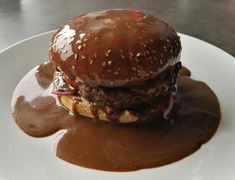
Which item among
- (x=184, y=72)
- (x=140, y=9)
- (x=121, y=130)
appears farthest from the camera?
(x=140, y=9)

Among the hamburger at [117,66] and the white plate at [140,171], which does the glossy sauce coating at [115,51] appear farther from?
the white plate at [140,171]

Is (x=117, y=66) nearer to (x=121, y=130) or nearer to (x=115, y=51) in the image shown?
(x=115, y=51)

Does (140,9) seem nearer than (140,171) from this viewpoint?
No

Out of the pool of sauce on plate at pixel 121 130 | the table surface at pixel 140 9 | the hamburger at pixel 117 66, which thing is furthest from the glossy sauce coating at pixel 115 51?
the table surface at pixel 140 9

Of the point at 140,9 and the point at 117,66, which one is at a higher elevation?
the point at 117,66

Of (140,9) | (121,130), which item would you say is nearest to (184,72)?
(121,130)
